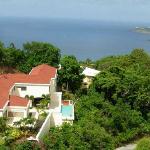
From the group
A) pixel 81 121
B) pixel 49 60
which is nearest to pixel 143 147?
pixel 81 121

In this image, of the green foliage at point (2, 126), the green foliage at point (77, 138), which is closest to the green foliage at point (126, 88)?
the green foliage at point (77, 138)

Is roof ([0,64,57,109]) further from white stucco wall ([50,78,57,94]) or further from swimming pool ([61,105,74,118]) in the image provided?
swimming pool ([61,105,74,118])

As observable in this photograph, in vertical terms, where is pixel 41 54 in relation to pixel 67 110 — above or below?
above

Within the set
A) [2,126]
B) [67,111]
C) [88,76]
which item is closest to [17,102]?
[2,126]

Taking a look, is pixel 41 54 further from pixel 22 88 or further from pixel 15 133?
pixel 15 133

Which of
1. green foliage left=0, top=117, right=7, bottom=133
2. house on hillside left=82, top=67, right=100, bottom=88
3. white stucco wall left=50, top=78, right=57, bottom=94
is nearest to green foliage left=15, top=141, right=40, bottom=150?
green foliage left=0, top=117, right=7, bottom=133

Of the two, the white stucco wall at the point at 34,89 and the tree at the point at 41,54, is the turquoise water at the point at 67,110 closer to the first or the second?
the white stucco wall at the point at 34,89

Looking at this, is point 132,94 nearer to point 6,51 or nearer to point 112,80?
point 112,80
